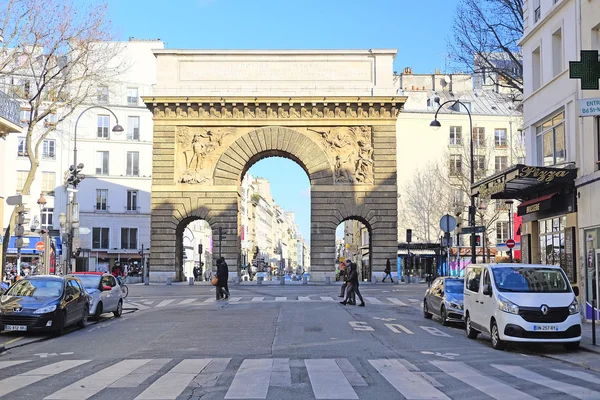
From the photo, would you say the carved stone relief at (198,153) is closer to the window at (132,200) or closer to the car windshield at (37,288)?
the window at (132,200)

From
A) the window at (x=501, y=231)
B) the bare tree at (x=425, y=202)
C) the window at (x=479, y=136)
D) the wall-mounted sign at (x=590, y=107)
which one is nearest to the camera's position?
the wall-mounted sign at (x=590, y=107)

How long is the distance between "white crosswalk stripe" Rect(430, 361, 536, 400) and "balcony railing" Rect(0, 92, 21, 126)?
17442 mm

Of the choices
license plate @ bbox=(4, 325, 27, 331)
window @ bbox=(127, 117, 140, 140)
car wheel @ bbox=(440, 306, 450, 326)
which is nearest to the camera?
license plate @ bbox=(4, 325, 27, 331)

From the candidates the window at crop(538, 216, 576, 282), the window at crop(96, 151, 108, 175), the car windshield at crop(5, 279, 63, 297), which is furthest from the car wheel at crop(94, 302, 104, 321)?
the window at crop(96, 151, 108, 175)

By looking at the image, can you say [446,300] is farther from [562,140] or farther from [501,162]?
[501,162]

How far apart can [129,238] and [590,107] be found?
58376 millimetres

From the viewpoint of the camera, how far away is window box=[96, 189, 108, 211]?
67125 mm

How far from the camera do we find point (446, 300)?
Answer: 2064cm

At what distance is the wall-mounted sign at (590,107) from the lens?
43.7 ft

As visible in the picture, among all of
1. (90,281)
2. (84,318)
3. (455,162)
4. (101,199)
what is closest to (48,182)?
(101,199)

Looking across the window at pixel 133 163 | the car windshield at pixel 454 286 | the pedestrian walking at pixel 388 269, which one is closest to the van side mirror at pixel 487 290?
the car windshield at pixel 454 286

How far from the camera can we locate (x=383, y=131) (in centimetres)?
5156

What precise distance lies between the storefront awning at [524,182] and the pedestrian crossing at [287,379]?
10.2m

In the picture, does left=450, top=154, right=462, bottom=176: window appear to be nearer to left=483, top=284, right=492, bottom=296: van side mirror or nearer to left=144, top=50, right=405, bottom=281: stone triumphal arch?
left=144, top=50, right=405, bottom=281: stone triumphal arch
